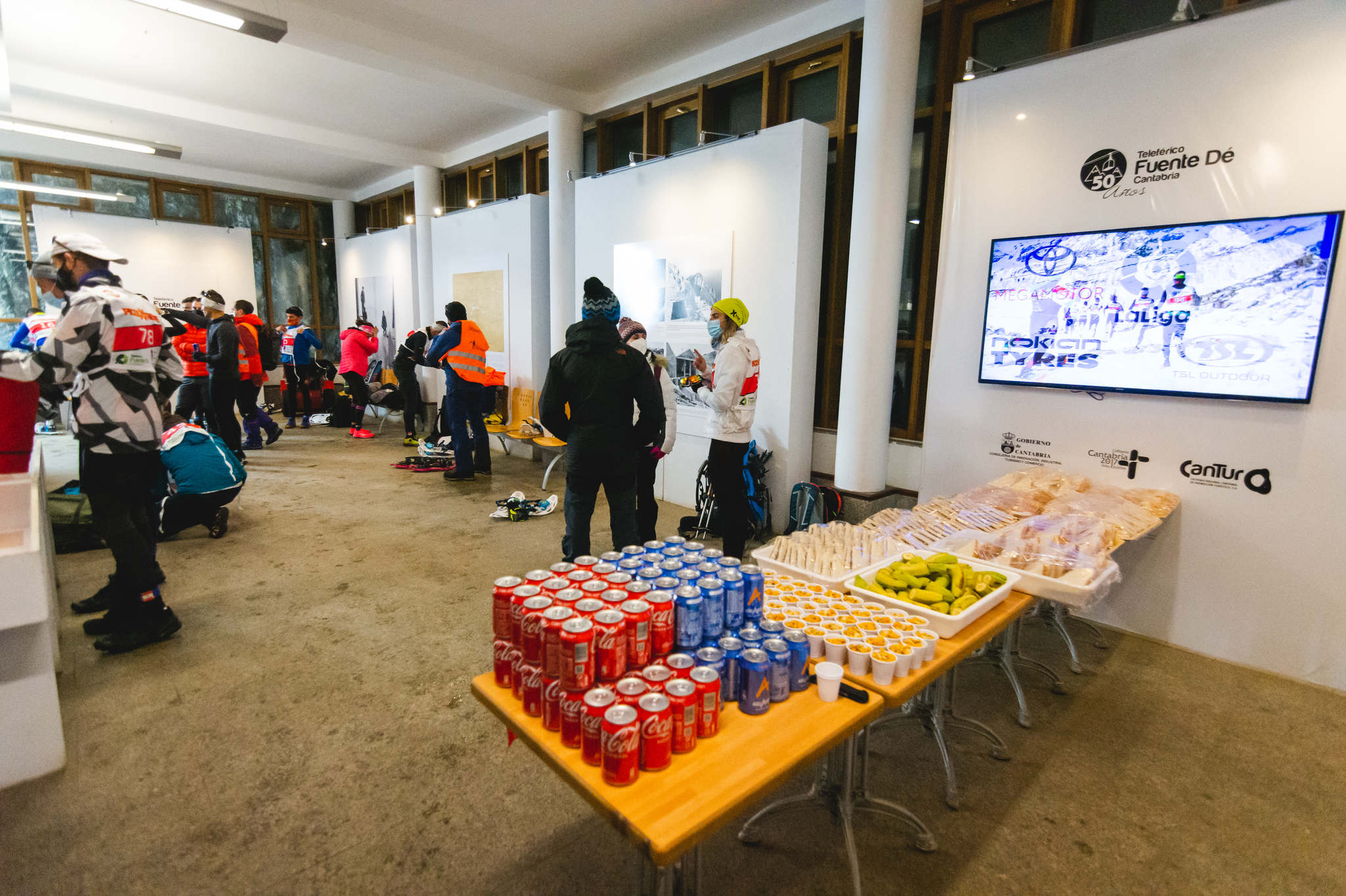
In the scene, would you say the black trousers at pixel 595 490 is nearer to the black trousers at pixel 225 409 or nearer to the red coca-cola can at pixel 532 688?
the red coca-cola can at pixel 532 688

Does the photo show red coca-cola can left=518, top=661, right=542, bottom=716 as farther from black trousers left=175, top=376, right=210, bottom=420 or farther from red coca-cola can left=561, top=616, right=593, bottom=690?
black trousers left=175, top=376, right=210, bottom=420

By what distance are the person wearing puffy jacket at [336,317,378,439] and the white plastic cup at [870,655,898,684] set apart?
335 inches

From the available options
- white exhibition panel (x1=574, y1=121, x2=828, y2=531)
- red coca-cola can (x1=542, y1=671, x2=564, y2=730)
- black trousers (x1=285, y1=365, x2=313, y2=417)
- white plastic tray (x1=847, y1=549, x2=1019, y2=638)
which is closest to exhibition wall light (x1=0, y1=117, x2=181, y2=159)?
black trousers (x1=285, y1=365, x2=313, y2=417)

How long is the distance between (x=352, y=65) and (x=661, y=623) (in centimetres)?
671

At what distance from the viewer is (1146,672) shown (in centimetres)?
316

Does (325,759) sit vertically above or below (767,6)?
below

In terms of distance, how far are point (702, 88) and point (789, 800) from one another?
5.54m

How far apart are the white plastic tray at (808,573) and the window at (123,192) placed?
38.6 feet

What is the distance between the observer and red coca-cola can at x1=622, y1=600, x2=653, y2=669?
1467 mm

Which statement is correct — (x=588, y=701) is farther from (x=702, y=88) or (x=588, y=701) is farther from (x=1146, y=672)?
(x=702, y=88)

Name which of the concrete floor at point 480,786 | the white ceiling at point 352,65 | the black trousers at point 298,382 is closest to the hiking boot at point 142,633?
the concrete floor at point 480,786

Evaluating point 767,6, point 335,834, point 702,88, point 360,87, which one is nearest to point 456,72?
point 360,87

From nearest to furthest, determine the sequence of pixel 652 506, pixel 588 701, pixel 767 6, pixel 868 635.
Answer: pixel 588 701 < pixel 868 635 < pixel 652 506 < pixel 767 6

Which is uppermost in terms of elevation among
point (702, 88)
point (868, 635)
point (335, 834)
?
point (702, 88)
